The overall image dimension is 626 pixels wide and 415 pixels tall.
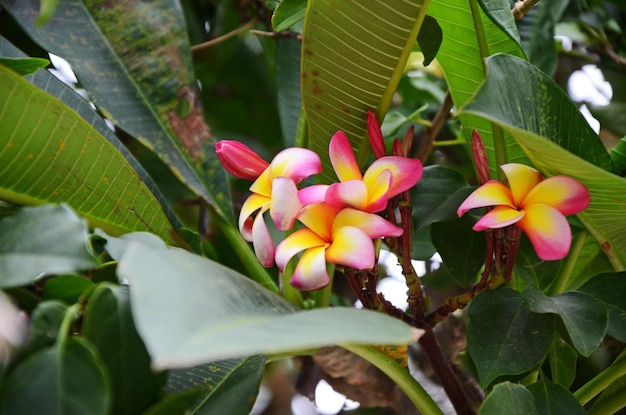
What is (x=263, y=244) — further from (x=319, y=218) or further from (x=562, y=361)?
(x=562, y=361)

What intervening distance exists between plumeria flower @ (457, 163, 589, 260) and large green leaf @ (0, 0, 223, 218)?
0.36 meters

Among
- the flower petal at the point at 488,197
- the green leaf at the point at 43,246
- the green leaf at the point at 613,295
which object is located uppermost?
the green leaf at the point at 43,246

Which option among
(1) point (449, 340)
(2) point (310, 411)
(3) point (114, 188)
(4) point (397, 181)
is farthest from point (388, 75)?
(2) point (310, 411)

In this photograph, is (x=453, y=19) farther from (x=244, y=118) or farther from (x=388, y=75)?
(x=244, y=118)

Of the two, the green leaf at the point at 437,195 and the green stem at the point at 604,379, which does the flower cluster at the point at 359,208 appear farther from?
the green stem at the point at 604,379

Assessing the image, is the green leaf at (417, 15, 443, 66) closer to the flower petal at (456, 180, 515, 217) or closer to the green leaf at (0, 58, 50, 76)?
the flower petal at (456, 180, 515, 217)

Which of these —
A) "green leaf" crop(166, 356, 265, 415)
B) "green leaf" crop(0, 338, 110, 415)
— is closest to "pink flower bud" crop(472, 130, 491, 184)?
"green leaf" crop(166, 356, 265, 415)

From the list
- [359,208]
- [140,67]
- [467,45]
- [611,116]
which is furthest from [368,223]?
[611,116]

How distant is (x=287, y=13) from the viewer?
1.92 ft

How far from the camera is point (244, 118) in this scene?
1.31 metres

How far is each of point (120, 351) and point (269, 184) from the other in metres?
0.18

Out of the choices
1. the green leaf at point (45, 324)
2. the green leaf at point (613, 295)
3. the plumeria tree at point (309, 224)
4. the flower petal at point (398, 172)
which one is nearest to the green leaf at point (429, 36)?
the plumeria tree at point (309, 224)

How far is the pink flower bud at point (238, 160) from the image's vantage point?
0.54 meters

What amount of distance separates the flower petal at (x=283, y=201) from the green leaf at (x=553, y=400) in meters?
0.23
